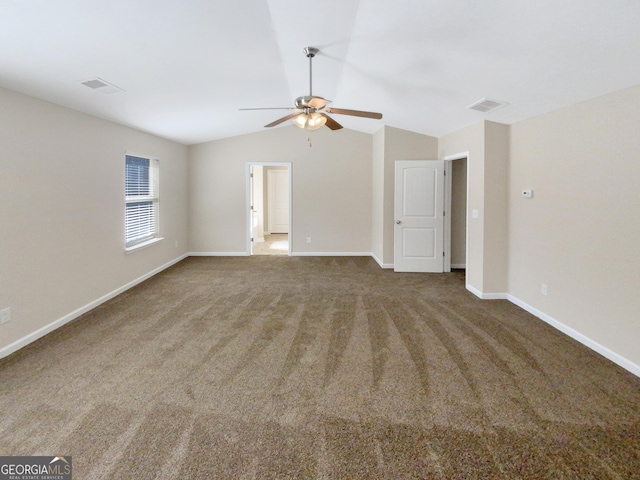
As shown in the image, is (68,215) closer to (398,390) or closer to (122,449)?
(122,449)

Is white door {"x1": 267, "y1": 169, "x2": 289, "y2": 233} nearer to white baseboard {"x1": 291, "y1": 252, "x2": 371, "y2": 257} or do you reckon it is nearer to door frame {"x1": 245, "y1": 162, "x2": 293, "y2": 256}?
door frame {"x1": 245, "y1": 162, "x2": 293, "y2": 256}

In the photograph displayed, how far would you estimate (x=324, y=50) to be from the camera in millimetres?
3359

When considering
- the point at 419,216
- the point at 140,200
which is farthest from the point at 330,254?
the point at 140,200

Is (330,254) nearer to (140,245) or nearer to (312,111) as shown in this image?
(140,245)

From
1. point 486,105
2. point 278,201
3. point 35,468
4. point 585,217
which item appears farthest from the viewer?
point 278,201

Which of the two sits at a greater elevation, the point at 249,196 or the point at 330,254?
the point at 249,196

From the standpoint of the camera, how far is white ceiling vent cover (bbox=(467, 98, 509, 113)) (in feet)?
12.2

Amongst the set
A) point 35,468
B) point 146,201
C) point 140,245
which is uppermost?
point 146,201

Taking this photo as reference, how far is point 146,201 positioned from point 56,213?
2188mm

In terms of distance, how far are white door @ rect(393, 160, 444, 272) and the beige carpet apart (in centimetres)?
200

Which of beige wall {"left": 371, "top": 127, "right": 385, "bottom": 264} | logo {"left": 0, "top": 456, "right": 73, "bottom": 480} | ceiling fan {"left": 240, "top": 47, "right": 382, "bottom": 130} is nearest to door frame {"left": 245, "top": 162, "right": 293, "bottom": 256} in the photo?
beige wall {"left": 371, "top": 127, "right": 385, "bottom": 264}

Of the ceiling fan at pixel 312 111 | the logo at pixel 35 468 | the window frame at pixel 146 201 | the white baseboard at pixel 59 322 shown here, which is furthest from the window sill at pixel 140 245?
the logo at pixel 35 468

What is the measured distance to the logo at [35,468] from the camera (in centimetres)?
169

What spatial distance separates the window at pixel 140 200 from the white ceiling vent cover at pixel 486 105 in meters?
4.59
